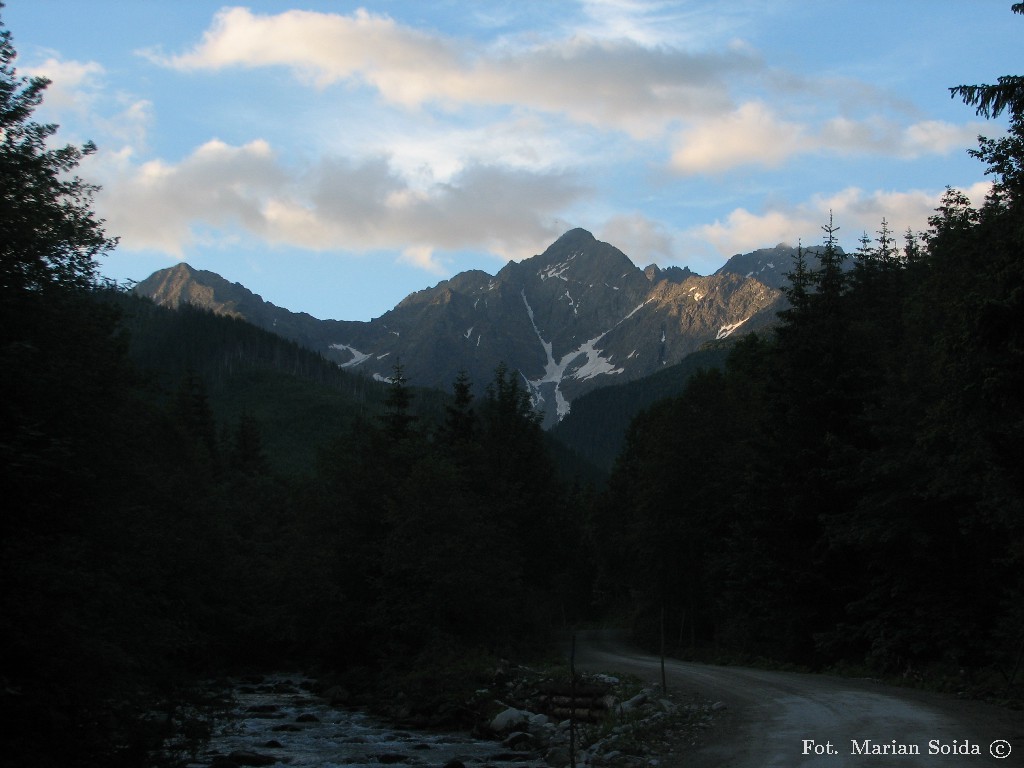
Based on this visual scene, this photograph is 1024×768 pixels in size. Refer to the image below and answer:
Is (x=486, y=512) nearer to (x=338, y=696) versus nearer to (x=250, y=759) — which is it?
(x=338, y=696)

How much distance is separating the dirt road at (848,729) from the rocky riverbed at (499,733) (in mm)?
974

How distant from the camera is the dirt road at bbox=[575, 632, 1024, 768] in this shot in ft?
43.5

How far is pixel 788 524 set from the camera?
31.7 meters

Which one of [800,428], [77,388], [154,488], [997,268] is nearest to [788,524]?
[800,428]

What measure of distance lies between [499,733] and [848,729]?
10829mm

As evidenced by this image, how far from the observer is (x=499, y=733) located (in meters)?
23.9

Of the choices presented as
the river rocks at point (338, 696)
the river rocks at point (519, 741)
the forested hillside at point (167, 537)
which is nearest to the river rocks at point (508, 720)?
the river rocks at point (519, 741)

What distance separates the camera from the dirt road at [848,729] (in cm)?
1325

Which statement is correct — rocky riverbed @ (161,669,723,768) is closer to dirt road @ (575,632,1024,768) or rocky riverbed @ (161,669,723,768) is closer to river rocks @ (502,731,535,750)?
river rocks @ (502,731,535,750)

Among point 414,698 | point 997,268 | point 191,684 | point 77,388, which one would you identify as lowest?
point 414,698

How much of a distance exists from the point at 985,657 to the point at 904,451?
589 centimetres

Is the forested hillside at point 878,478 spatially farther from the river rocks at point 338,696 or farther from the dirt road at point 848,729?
the river rocks at point 338,696

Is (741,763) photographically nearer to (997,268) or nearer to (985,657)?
(997,268)

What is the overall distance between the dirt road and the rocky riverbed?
0.97m
